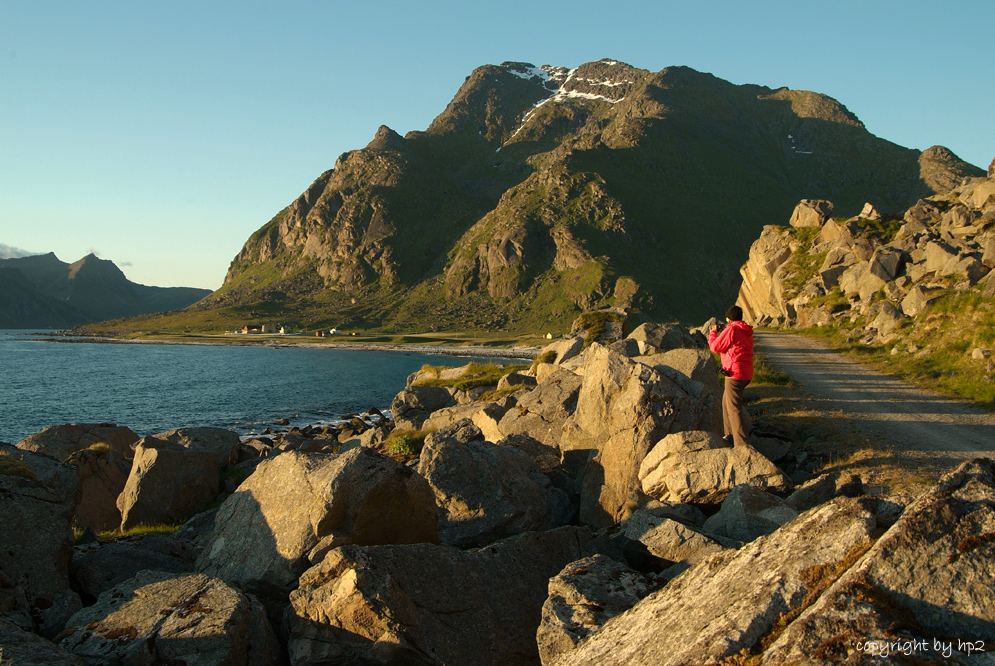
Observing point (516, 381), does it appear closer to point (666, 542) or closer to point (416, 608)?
point (666, 542)

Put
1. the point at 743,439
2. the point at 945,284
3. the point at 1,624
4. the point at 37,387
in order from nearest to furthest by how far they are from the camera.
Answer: the point at 1,624, the point at 743,439, the point at 945,284, the point at 37,387

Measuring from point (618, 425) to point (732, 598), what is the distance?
A: 9.06 metres

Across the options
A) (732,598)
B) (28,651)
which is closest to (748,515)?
(732,598)

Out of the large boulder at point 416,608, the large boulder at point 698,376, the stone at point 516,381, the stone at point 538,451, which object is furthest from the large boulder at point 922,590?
A: the stone at point 516,381

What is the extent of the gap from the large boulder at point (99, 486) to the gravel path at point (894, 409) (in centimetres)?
2424

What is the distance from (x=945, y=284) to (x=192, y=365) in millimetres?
131729

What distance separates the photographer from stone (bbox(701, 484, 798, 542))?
10078 millimetres

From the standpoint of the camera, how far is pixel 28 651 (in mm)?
6816

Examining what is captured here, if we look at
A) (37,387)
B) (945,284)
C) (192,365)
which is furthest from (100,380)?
(945,284)

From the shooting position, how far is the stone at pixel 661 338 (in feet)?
88.0

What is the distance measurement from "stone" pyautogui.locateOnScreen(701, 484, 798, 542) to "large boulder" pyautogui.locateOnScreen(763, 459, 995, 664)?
5181mm

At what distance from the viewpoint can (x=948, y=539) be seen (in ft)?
16.1

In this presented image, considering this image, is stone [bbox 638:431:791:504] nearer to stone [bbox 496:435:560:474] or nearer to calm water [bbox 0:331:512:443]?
stone [bbox 496:435:560:474]

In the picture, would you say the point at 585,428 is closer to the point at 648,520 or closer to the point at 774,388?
the point at 648,520
